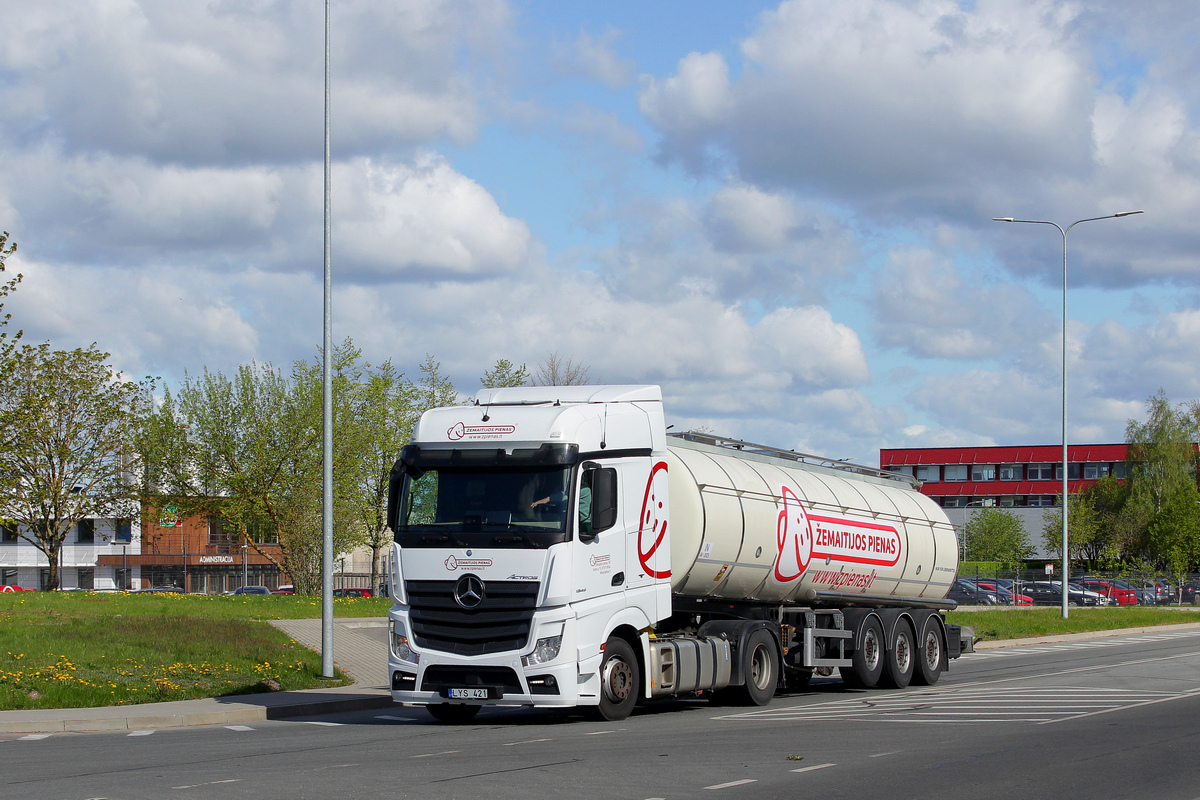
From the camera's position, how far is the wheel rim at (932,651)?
21219 mm

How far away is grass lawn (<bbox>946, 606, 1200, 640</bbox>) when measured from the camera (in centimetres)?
3447

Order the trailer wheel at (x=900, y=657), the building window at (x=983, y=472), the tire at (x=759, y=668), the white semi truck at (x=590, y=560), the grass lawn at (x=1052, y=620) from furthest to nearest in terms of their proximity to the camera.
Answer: the building window at (x=983, y=472), the grass lawn at (x=1052, y=620), the trailer wheel at (x=900, y=657), the tire at (x=759, y=668), the white semi truck at (x=590, y=560)

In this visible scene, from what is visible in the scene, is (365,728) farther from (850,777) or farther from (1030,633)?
(1030,633)

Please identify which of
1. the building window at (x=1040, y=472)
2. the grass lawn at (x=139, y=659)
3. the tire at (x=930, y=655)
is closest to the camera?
the grass lawn at (x=139, y=659)

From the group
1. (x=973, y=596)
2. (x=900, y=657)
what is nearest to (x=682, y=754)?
(x=900, y=657)

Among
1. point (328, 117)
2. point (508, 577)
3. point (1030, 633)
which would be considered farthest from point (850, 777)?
point (1030, 633)

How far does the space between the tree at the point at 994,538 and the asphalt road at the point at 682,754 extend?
73876mm

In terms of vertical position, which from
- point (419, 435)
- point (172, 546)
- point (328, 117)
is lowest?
point (172, 546)

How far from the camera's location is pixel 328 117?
825 inches

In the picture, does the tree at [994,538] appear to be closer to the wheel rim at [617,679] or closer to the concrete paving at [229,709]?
the concrete paving at [229,709]

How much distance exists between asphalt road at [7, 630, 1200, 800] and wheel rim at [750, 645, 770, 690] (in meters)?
0.54

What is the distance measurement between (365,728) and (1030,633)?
24201 mm

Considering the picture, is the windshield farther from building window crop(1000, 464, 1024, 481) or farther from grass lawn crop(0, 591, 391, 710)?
building window crop(1000, 464, 1024, 481)

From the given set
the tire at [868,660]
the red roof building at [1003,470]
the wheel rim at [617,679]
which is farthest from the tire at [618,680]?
the red roof building at [1003,470]
